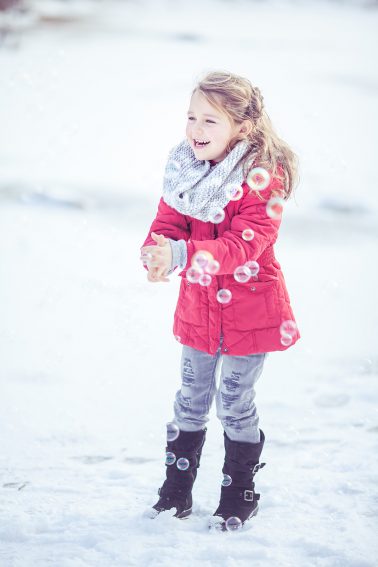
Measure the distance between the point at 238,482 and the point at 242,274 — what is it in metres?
0.75

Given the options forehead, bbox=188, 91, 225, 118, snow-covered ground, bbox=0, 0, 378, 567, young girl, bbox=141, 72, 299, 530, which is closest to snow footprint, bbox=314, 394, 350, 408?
snow-covered ground, bbox=0, 0, 378, 567

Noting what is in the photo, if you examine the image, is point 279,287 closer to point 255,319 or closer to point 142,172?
point 255,319

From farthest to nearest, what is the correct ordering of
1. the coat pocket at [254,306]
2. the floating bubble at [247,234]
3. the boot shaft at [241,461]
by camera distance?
the boot shaft at [241,461] < the coat pocket at [254,306] < the floating bubble at [247,234]

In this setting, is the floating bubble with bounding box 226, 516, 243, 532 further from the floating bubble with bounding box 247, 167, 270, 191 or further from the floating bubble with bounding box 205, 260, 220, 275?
the floating bubble with bounding box 247, 167, 270, 191

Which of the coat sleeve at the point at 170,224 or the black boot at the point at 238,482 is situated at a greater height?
the coat sleeve at the point at 170,224

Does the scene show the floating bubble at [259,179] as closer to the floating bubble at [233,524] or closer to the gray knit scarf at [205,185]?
the gray knit scarf at [205,185]

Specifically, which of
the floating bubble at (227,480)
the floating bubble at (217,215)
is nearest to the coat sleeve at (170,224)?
the floating bubble at (217,215)

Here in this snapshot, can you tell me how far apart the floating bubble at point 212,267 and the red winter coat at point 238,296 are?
128 mm

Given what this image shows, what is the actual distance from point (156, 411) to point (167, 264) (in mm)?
1811

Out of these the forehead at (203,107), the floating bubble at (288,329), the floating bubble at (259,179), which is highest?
the forehead at (203,107)

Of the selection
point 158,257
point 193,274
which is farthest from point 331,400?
point 158,257

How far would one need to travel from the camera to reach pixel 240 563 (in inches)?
76.7

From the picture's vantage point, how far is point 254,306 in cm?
209

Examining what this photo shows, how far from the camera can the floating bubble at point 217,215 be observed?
2.01 meters
